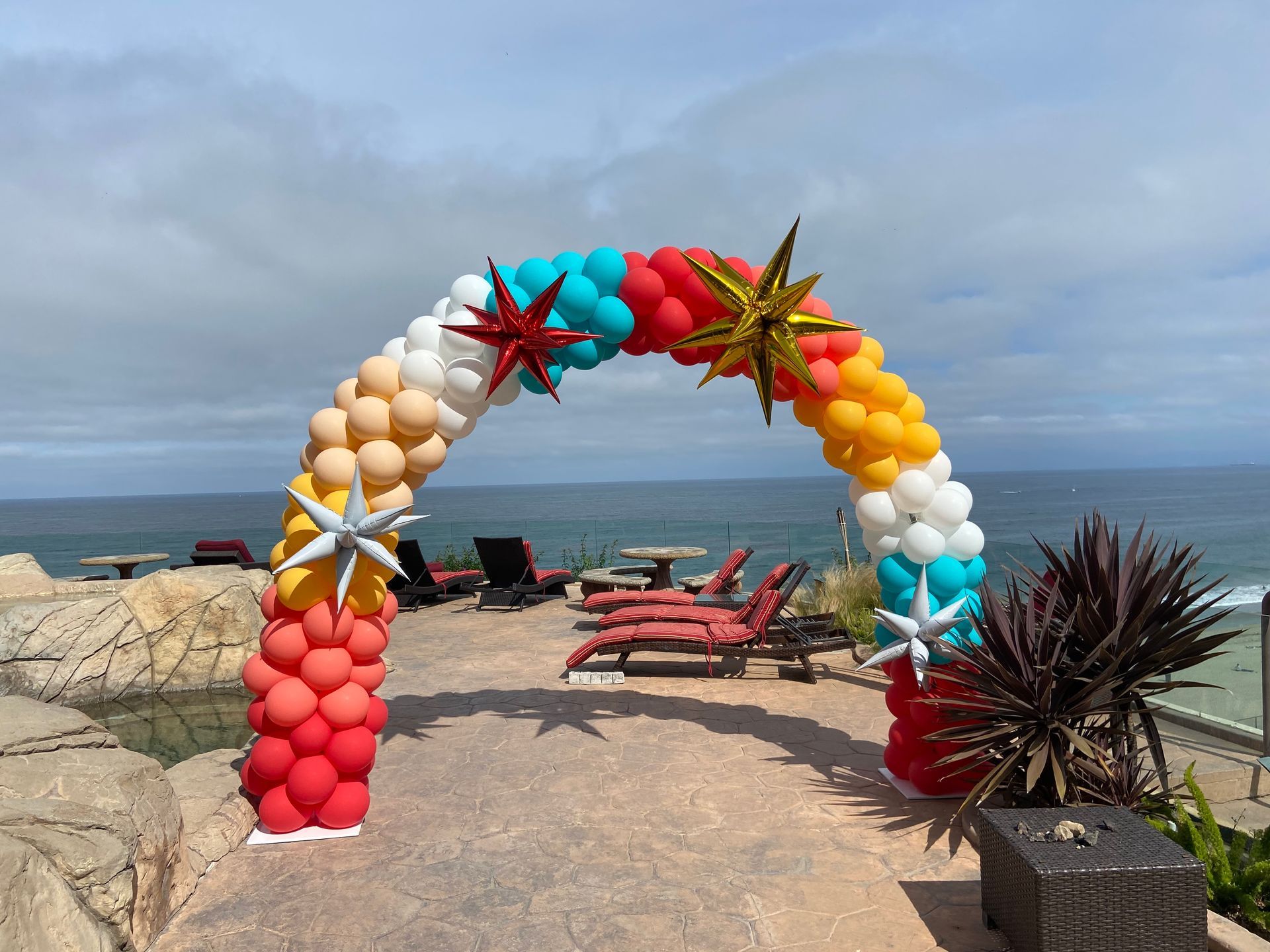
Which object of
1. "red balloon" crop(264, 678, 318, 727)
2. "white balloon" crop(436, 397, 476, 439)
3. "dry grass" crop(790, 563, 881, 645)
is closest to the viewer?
"red balloon" crop(264, 678, 318, 727)

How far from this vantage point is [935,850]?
4344 millimetres

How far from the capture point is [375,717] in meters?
4.92

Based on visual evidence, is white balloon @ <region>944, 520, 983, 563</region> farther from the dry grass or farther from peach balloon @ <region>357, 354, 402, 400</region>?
peach balloon @ <region>357, 354, 402, 400</region>

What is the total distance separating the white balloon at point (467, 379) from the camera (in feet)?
16.3

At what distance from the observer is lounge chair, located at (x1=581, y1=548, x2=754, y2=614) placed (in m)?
10.2

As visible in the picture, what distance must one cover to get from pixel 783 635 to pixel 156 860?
253 inches

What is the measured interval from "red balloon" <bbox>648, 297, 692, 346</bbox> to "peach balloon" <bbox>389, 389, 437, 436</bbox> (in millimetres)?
1567

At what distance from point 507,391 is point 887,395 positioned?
2580 millimetres

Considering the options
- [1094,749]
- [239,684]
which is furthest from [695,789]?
[239,684]

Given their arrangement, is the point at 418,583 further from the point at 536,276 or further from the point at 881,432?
the point at 881,432

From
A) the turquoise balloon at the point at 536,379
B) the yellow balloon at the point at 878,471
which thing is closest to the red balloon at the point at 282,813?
the turquoise balloon at the point at 536,379

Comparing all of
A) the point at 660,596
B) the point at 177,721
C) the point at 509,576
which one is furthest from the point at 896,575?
the point at 509,576

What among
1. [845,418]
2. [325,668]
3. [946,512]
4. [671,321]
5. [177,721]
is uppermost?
[671,321]

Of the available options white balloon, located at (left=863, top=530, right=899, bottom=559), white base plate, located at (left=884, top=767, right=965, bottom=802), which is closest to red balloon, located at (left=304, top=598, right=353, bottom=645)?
white balloon, located at (left=863, top=530, right=899, bottom=559)
